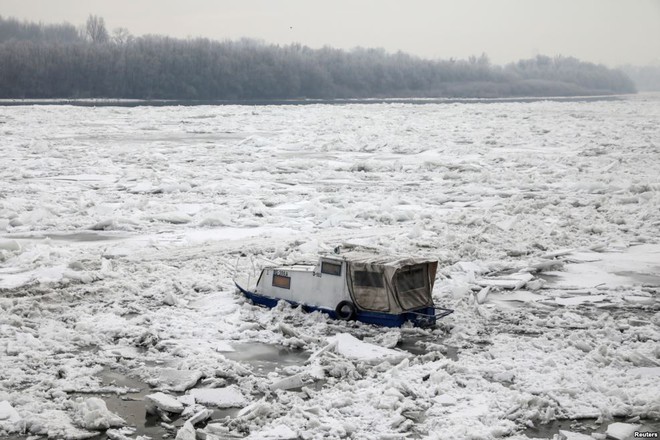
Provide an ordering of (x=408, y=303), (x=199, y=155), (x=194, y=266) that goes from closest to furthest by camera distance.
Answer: (x=408, y=303) < (x=194, y=266) < (x=199, y=155)

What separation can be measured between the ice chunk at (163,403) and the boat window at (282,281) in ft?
9.12

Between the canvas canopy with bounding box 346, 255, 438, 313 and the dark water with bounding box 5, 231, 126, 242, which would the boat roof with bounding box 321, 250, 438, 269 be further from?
the dark water with bounding box 5, 231, 126, 242

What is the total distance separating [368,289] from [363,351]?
97cm

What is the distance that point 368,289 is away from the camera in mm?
8617

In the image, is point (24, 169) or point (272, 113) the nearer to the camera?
point (24, 169)

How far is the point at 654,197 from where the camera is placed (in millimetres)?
15992

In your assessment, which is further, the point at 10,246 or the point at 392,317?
the point at 10,246

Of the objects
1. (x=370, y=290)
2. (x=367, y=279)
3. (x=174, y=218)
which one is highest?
(x=367, y=279)

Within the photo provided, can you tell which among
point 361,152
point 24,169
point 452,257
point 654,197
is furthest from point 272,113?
point 452,257

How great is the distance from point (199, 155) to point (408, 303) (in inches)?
665

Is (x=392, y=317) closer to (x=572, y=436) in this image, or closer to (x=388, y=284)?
(x=388, y=284)

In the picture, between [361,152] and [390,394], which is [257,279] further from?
[361,152]

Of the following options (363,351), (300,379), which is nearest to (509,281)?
(363,351)

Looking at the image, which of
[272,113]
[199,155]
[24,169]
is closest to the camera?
[24,169]
